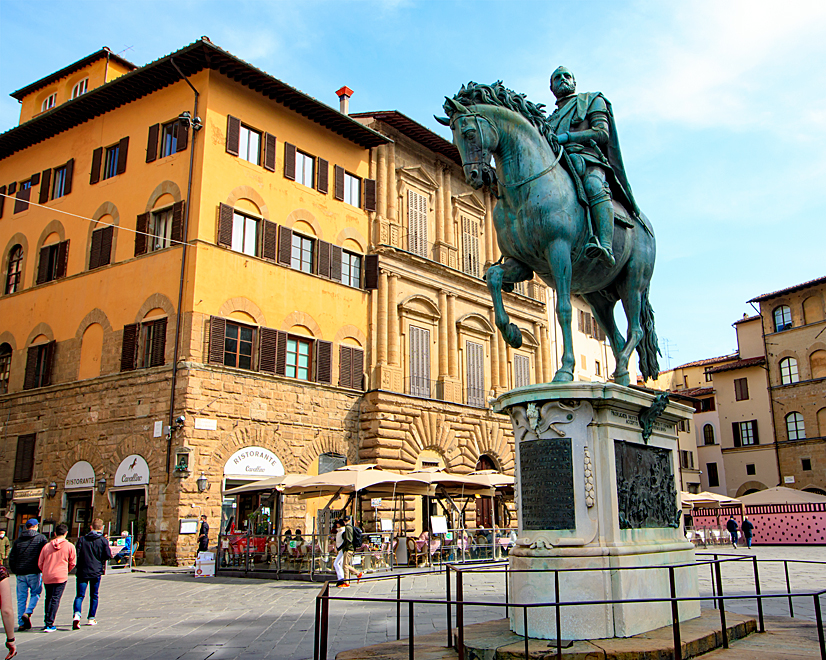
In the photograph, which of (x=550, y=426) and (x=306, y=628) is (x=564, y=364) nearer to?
(x=550, y=426)

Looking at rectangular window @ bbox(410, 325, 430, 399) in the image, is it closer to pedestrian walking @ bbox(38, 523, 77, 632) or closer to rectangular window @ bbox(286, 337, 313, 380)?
rectangular window @ bbox(286, 337, 313, 380)

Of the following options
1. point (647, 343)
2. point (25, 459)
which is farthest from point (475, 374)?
point (647, 343)

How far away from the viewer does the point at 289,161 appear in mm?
24453

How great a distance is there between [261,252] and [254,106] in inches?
188

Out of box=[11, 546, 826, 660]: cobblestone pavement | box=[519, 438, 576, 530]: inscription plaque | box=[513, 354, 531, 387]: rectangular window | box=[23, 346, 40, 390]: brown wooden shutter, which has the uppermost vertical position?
box=[513, 354, 531, 387]: rectangular window

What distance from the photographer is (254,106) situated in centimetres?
2389

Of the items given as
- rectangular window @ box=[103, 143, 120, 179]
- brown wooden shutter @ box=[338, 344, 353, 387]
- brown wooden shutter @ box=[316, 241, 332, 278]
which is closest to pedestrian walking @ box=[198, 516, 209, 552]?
brown wooden shutter @ box=[338, 344, 353, 387]

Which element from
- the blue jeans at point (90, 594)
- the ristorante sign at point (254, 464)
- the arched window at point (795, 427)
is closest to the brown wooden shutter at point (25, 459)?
the ristorante sign at point (254, 464)

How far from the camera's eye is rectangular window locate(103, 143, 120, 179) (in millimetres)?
24562

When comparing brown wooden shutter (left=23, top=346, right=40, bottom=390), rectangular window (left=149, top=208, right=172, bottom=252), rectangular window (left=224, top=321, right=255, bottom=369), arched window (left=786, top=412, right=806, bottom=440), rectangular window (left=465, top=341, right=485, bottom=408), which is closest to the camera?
rectangular window (left=224, top=321, right=255, bottom=369)

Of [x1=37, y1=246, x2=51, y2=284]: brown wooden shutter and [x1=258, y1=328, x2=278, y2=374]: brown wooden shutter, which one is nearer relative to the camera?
[x1=258, y1=328, x2=278, y2=374]: brown wooden shutter

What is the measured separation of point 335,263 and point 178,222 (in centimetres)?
540

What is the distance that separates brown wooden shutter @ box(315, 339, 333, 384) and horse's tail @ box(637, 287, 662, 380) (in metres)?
16.5

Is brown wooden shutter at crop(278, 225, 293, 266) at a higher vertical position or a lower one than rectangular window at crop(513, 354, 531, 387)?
higher
